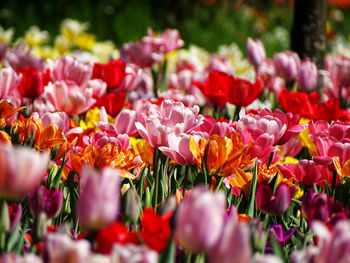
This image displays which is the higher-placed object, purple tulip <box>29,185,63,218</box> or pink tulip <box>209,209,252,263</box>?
pink tulip <box>209,209,252,263</box>

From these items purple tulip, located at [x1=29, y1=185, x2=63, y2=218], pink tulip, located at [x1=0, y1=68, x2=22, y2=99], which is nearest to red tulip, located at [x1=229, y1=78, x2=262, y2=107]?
pink tulip, located at [x1=0, y1=68, x2=22, y2=99]

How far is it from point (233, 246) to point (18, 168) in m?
0.31

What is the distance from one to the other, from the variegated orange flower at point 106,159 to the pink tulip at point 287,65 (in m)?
1.40

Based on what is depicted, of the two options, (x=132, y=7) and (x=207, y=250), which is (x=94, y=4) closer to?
(x=132, y=7)

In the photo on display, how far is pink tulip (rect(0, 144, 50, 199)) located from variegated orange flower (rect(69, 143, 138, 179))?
19.3 inches

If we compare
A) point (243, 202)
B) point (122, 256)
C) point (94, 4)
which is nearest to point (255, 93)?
point (243, 202)

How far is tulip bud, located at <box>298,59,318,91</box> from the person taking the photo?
99.8 inches

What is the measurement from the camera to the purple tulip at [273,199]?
113cm

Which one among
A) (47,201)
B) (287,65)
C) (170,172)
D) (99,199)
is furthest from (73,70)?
(99,199)

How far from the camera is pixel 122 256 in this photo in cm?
72

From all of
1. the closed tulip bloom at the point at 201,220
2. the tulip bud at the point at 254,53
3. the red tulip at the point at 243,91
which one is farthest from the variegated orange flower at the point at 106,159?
the tulip bud at the point at 254,53

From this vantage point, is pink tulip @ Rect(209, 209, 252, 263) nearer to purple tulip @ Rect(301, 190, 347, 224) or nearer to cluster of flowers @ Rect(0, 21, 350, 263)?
cluster of flowers @ Rect(0, 21, 350, 263)

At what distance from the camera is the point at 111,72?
2242mm

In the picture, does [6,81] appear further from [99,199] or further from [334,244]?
[334,244]
